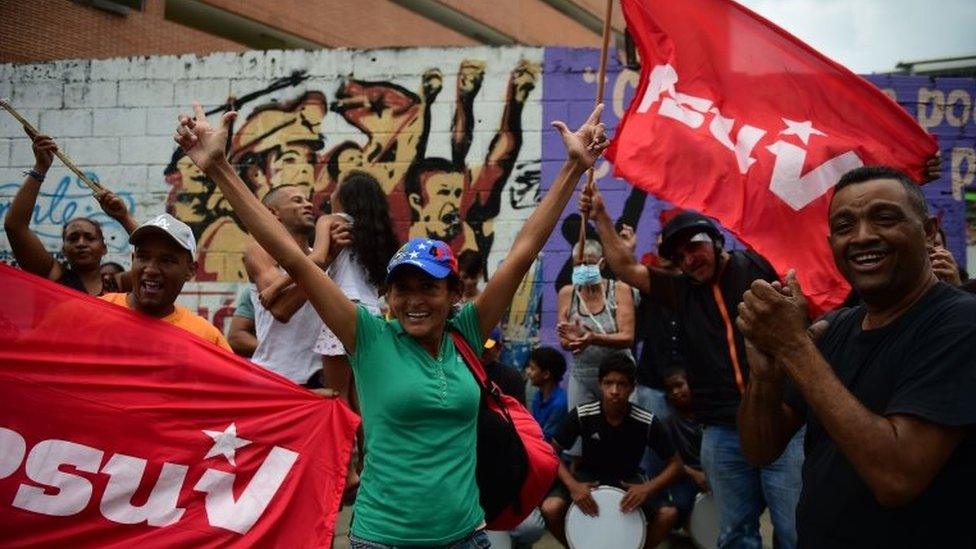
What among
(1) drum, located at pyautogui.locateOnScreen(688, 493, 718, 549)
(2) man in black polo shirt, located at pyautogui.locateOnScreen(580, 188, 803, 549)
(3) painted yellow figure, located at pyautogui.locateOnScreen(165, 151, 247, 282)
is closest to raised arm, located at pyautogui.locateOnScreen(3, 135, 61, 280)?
(2) man in black polo shirt, located at pyautogui.locateOnScreen(580, 188, 803, 549)

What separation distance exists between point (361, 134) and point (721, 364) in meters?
5.16

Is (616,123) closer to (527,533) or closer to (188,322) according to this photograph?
(527,533)

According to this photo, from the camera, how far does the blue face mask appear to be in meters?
5.83

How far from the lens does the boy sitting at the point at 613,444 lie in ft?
16.8

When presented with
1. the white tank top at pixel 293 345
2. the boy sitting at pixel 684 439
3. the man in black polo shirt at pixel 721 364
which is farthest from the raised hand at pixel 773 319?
the boy sitting at pixel 684 439

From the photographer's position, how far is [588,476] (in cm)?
530

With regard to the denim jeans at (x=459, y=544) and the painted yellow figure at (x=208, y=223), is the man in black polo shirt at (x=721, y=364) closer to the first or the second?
the denim jeans at (x=459, y=544)

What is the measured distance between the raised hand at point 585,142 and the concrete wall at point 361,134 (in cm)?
470

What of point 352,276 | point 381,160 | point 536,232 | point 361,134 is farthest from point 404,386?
point 361,134

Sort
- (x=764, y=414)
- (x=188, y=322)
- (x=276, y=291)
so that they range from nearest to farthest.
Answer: (x=764, y=414), (x=188, y=322), (x=276, y=291)

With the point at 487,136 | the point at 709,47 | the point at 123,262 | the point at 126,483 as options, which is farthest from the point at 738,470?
the point at 123,262

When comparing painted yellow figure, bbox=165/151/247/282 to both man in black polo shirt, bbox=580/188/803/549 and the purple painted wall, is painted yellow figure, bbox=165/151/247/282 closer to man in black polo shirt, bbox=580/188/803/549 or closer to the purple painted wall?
the purple painted wall

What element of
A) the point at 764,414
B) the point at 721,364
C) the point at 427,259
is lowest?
the point at 721,364

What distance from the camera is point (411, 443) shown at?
2.60m
